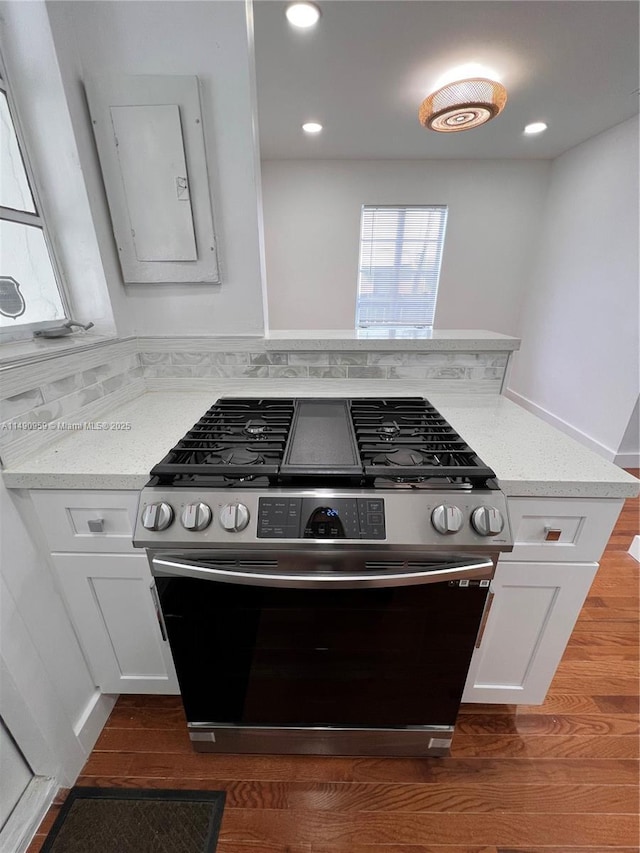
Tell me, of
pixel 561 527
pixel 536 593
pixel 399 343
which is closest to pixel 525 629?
pixel 536 593

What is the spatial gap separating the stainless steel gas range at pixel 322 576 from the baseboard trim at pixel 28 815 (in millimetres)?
408

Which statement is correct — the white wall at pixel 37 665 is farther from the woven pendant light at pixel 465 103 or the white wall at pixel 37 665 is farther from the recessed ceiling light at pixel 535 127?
the recessed ceiling light at pixel 535 127

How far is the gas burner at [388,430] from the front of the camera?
97 centimetres

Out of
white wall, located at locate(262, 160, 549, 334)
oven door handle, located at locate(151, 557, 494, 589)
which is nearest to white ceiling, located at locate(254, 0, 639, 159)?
white wall, located at locate(262, 160, 549, 334)

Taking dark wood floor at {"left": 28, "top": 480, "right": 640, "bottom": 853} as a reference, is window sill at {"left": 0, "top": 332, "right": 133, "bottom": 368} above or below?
above

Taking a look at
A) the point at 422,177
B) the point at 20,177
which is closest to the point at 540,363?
the point at 422,177

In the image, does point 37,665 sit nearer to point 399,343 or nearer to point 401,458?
point 401,458

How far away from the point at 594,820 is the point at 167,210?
2366 mm

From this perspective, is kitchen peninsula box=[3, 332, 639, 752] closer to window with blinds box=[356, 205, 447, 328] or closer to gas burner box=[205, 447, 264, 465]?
gas burner box=[205, 447, 264, 465]

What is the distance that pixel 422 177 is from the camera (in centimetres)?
358

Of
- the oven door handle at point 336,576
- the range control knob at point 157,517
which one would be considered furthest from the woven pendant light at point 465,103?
the range control knob at point 157,517

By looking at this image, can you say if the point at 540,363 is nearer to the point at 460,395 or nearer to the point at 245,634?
the point at 460,395

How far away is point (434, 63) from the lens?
2.01 metres

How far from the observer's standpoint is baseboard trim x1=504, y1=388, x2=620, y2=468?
291 centimetres
